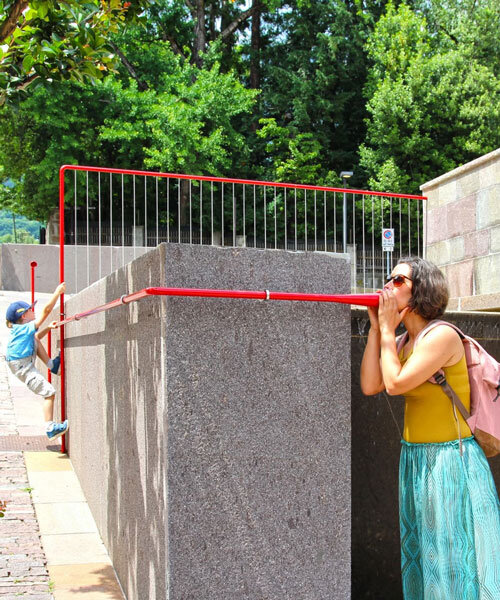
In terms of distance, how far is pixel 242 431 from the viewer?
2.86 metres

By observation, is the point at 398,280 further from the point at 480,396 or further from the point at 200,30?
the point at 200,30

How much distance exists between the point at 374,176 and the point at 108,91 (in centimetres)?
1268

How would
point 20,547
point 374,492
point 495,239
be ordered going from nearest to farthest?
point 374,492 < point 20,547 < point 495,239

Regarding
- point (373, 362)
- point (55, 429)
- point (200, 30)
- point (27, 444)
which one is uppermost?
point (200, 30)

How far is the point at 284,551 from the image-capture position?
290 cm

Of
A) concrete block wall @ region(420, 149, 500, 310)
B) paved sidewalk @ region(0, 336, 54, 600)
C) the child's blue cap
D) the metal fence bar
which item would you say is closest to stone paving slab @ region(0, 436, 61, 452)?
paved sidewalk @ region(0, 336, 54, 600)

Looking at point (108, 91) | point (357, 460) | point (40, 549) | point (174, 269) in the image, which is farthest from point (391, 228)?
point (108, 91)

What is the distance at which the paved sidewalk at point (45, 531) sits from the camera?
392cm

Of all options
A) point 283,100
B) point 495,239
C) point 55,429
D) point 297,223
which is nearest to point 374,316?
point 495,239

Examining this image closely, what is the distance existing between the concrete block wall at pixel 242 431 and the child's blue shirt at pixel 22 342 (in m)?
4.62

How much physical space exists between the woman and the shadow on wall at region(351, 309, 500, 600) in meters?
0.75

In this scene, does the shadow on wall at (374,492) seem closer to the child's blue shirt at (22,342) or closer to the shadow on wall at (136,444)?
the shadow on wall at (136,444)

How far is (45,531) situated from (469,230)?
4.78 metres

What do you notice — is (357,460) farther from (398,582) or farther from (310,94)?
(310,94)
